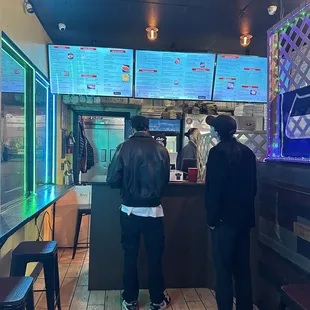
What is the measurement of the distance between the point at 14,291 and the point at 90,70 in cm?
273

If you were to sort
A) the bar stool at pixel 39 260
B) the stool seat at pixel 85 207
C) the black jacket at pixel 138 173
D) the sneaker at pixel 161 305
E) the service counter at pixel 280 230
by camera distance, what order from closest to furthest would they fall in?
the service counter at pixel 280 230 → the bar stool at pixel 39 260 → the black jacket at pixel 138 173 → the sneaker at pixel 161 305 → the stool seat at pixel 85 207

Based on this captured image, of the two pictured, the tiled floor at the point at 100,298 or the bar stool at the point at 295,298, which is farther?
the tiled floor at the point at 100,298

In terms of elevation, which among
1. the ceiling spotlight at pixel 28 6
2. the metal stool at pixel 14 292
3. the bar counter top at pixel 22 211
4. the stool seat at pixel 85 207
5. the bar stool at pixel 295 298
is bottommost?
the stool seat at pixel 85 207

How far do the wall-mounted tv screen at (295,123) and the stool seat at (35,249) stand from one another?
1.81 m

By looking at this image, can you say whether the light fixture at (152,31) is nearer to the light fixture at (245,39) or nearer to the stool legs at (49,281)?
the light fixture at (245,39)

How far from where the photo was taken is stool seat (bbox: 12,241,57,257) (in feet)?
7.49

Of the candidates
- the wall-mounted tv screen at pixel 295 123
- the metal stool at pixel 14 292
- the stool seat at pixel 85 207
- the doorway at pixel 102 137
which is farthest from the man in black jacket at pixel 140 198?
the doorway at pixel 102 137

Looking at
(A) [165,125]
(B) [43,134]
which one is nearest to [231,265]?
(B) [43,134]

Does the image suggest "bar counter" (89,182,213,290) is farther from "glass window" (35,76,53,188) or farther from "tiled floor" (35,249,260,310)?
"glass window" (35,76,53,188)

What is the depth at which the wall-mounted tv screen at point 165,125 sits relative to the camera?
5.29 m

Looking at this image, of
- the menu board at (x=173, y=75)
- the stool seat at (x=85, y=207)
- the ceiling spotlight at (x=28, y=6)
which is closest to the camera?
the ceiling spotlight at (x=28, y=6)

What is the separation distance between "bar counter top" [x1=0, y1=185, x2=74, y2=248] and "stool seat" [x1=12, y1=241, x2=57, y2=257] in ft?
0.77

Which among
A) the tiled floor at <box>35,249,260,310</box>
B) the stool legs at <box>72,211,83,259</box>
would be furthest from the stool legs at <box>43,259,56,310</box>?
the stool legs at <box>72,211,83,259</box>

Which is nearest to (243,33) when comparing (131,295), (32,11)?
(32,11)
